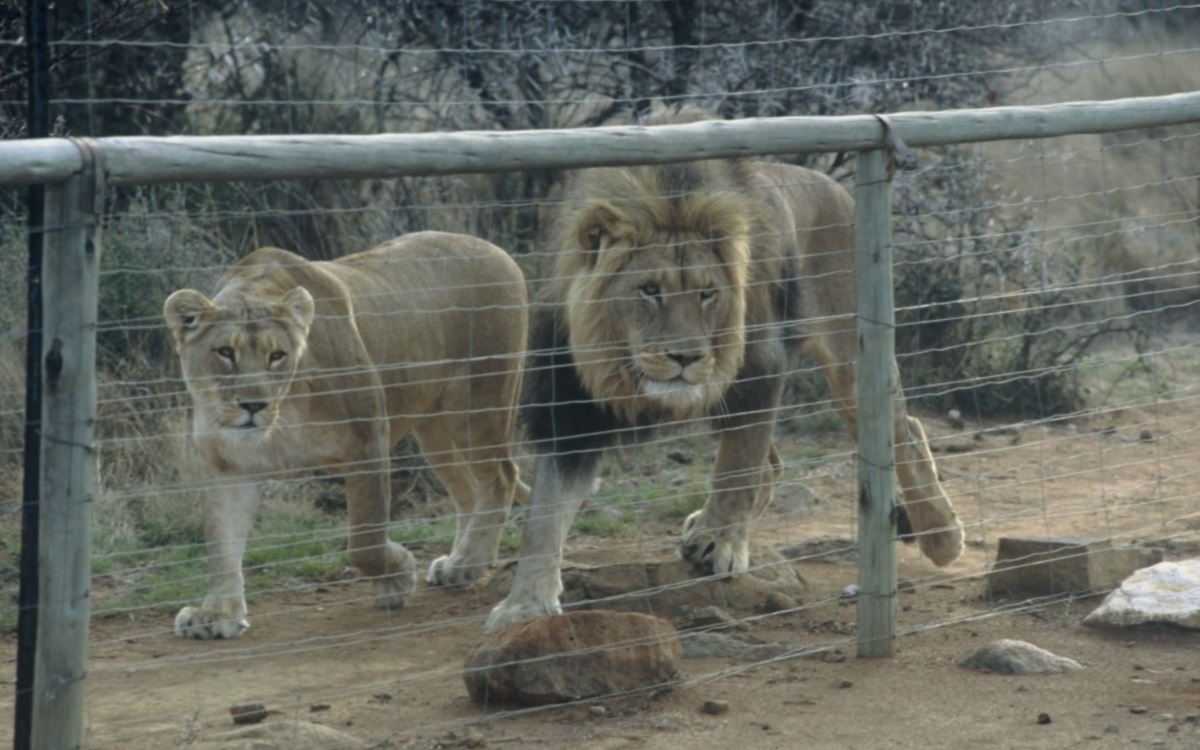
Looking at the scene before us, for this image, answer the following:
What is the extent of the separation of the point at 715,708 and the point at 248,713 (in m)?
1.27

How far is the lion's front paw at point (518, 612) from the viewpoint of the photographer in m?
5.43

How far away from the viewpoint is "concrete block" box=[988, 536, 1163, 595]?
230 inches

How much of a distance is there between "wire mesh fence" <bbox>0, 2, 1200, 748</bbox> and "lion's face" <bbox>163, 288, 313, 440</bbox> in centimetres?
25

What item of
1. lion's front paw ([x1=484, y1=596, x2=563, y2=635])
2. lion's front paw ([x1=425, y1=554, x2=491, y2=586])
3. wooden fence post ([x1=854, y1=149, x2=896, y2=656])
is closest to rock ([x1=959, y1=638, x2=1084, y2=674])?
wooden fence post ([x1=854, y1=149, x2=896, y2=656])

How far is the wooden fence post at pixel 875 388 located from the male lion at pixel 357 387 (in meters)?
1.09

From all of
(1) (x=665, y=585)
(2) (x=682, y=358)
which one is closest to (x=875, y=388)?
(2) (x=682, y=358)

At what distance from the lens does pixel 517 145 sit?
4230 millimetres

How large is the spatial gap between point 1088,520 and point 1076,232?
5.60m

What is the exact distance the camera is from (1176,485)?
7.62 meters

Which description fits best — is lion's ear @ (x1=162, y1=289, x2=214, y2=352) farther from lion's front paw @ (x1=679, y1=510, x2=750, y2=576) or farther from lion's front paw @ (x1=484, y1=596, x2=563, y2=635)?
lion's front paw @ (x1=679, y1=510, x2=750, y2=576)

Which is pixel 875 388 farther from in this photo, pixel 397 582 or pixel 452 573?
pixel 452 573

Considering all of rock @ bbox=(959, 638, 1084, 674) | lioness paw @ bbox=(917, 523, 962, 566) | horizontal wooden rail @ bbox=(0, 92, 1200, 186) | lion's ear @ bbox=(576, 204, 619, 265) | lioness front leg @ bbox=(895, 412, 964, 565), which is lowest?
rock @ bbox=(959, 638, 1084, 674)

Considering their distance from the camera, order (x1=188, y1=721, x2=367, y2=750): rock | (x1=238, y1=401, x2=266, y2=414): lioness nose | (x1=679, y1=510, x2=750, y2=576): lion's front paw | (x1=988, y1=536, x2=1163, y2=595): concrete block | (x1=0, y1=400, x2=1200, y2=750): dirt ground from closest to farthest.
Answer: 1. (x1=188, y1=721, x2=367, y2=750): rock
2. (x1=0, y1=400, x2=1200, y2=750): dirt ground
3. (x1=238, y1=401, x2=266, y2=414): lioness nose
4. (x1=988, y1=536, x2=1163, y2=595): concrete block
5. (x1=679, y1=510, x2=750, y2=576): lion's front paw

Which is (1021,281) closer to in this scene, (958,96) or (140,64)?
(958,96)
